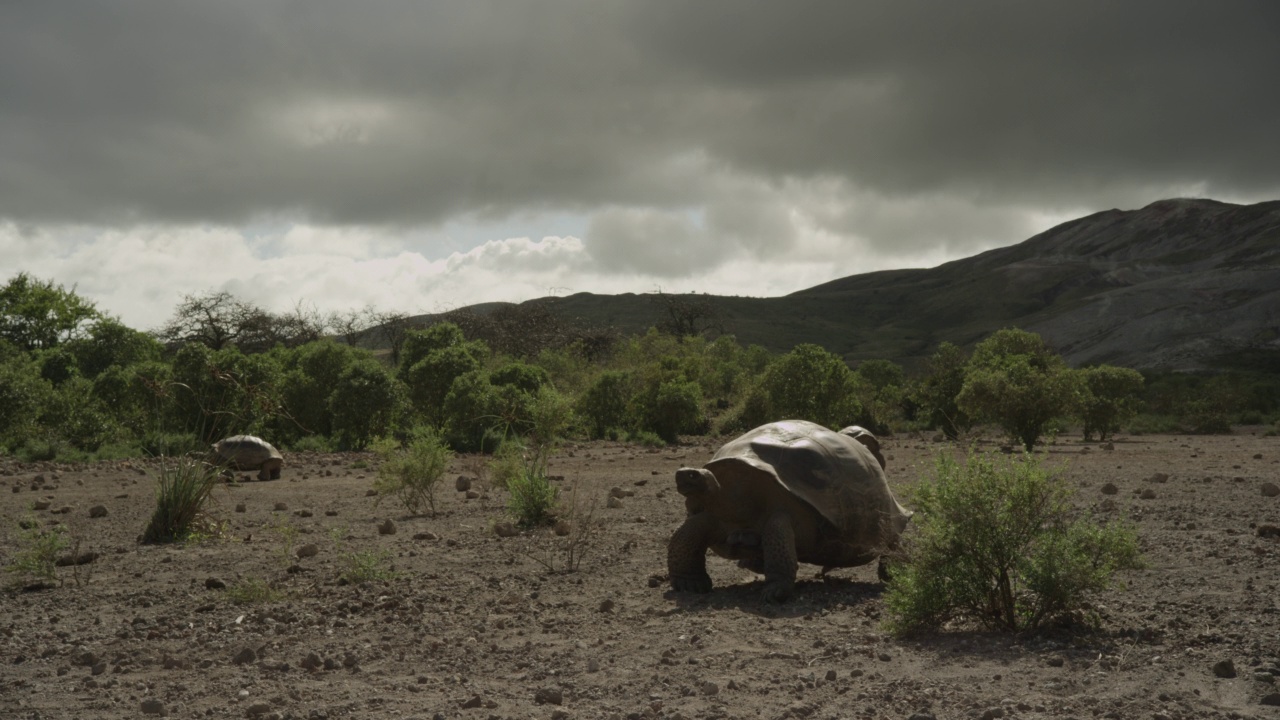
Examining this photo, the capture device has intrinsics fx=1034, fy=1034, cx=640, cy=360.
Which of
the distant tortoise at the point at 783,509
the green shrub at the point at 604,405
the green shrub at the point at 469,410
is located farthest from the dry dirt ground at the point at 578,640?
the green shrub at the point at 604,405

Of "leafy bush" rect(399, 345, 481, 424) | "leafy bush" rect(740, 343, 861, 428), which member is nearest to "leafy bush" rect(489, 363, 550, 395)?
"leafy bush" rect(399, 345, 481, 424)

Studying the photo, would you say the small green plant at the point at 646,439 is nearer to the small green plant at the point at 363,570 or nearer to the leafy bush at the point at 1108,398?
the leafy bush at the point at 1108,398

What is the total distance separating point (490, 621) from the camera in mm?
7391

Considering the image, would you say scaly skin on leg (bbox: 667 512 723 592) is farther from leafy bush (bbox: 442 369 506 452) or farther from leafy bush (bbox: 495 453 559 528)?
leafy bush (bbox: 442 369 506 452)

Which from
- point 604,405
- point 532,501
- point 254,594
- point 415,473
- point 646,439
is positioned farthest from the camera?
point 604,405

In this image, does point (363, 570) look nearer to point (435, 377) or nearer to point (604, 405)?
point (435, 377)

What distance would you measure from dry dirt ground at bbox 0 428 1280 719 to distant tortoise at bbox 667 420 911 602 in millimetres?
301

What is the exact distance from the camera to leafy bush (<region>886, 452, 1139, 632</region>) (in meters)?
6.35

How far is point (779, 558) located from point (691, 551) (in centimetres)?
84

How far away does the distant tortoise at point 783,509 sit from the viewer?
26.3 feet

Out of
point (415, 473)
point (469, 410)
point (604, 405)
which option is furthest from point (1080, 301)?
point (415, 473)

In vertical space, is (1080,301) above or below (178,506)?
above

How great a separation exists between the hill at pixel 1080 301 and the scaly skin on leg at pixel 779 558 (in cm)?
5715

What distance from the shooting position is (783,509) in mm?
8055
